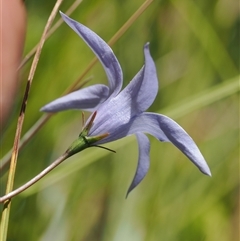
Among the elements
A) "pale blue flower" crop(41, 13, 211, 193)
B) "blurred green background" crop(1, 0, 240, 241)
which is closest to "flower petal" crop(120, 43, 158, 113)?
"pale blue flower" crop(41, 13, 211, 193)

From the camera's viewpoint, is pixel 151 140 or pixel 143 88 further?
pixel 151 140

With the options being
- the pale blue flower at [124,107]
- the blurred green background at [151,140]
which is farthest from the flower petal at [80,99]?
the blurred green background at [151,140]

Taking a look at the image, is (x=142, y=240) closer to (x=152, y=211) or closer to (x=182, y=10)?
(x=152, y=211)

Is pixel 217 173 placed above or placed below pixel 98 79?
below

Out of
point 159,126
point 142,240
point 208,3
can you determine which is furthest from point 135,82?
point 208,3

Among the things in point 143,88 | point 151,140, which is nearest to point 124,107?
point 143,88

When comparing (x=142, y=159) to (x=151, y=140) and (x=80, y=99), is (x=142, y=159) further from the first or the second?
(x=151, y=140)

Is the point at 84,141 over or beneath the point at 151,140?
over
